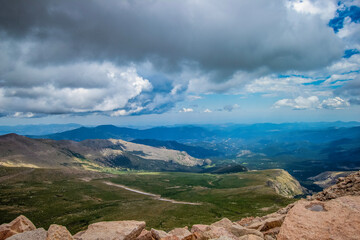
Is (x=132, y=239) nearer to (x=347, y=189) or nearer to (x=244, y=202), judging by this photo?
(x=347, y=189)

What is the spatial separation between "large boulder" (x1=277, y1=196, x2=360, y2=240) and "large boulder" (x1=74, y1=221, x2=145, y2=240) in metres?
15.7

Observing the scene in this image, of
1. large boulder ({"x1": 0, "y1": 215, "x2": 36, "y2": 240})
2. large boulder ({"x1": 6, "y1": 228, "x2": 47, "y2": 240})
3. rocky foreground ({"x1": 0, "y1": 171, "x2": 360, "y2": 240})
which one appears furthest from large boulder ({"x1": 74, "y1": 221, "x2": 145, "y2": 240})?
large boulder ({"x1": 0, "y1": 215, "x2": 36, "y2": 240})

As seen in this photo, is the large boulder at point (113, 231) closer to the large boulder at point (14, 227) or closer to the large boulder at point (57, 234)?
the large boulder at point (57, 234)

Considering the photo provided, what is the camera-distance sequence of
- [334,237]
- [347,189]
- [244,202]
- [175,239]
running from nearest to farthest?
[334,237] < [175,239] < [347,189] < [244,202]

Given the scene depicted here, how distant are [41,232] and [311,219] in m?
26.2

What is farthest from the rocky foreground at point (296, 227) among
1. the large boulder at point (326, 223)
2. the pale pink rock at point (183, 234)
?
the pale pink rock at point (183, 234)

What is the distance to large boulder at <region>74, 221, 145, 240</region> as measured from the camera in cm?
2061

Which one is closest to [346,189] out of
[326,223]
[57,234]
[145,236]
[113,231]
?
[326,223]

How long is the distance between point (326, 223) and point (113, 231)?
21.2m

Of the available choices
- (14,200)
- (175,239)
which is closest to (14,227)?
(175,239)

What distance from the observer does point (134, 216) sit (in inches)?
4289

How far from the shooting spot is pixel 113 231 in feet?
71.6

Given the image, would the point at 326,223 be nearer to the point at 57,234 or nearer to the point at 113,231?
the point at 113,231

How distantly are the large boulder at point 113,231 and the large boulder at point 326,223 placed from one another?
51.4ft
